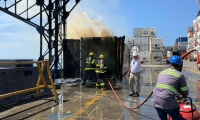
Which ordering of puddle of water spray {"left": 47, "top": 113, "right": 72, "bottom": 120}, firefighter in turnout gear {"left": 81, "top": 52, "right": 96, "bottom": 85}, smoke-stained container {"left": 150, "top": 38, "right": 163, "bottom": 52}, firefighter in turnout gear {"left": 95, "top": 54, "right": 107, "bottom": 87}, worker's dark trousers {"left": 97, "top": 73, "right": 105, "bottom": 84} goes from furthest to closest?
1. smoke-stained container {"left": 150, "top": 38, "right": 163, "bottom": 52}
2. firefighter in turnout gear {"left": 81, "top": 52, "right": 96, "bottom": 85}
3. worker's dark trousers {"left": 97, "top": 73, "right": 105, "bottom": 84}
4. firefighter in turnout gear {"left": 95, "top": 54, "right": 107, "bottom": 87}
5. puddle of water spray {"left": 47, "top": 113, "right": 72, "bottom": 120}

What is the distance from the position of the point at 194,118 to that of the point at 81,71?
9357 mm

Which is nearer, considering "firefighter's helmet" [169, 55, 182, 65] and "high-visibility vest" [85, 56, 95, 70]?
"firefighter's helmet" [169, 55, 182, 65]

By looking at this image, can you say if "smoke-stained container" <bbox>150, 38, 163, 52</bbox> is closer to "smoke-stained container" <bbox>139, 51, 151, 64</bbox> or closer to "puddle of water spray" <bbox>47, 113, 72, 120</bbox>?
"smoke-stained container" <bbox>139, 51, 151, 64</bbox>

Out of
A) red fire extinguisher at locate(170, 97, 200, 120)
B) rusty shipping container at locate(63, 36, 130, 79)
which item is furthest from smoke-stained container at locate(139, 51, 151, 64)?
red fire extinguisher at locate(170, 97, 200, 120)

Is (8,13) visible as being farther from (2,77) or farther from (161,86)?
(161,86)

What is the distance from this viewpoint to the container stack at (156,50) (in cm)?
3609

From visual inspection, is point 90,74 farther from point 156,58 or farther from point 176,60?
point 156,58

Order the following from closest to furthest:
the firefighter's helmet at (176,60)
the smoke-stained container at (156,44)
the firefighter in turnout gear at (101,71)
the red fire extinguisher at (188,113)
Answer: the firefighter's helmet at (176,60), the red fire extinguisher at (188,113), the firefighter in turnout gear at (101,71), the smoke-stained container at (156,44)

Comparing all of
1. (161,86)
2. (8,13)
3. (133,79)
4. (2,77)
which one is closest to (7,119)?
(2,77)

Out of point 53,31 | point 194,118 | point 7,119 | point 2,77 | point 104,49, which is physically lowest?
point 7,119

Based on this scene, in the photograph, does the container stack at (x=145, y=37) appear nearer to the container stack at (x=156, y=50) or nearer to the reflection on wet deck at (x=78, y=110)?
the container stack at (x=156, y=50)

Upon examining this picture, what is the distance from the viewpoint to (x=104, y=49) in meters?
12.9

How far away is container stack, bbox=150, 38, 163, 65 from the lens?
3609cm

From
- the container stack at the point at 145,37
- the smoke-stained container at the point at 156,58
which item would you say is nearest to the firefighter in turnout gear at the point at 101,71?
the smoke-stained container at the point at 156,58
